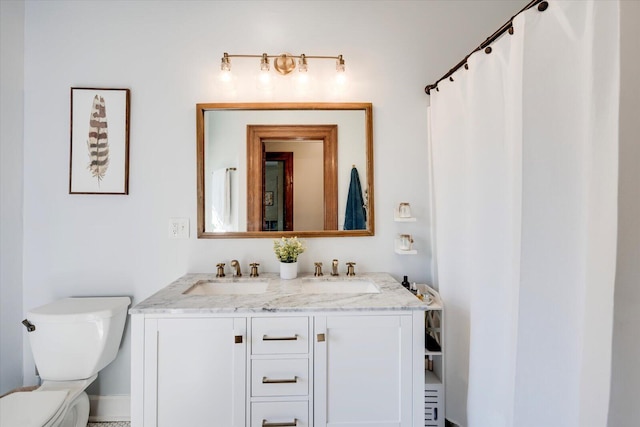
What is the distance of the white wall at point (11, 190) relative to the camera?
5.02 feet

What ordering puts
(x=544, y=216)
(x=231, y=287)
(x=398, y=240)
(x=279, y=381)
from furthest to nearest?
(x=398, y=240) < (x=231, y=287) < (x=279, y=381) < (x=544, y=216)

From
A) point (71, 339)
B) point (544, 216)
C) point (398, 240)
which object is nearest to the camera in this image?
point (544, 216)

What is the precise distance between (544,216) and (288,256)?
3.75 ft

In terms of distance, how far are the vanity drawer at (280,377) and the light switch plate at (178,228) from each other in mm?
894

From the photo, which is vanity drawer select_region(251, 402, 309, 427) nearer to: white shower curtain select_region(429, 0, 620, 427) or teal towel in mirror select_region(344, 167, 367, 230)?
white shower curtain select_region(429, 0, 620, 427)

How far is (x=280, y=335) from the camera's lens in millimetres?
1150

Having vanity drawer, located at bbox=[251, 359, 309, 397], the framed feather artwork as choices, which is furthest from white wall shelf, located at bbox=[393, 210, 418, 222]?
the framed feather artwork

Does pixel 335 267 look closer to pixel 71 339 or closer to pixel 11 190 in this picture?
pixel 71 339

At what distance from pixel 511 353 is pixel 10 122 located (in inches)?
105

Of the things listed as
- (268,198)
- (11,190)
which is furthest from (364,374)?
(11,190)

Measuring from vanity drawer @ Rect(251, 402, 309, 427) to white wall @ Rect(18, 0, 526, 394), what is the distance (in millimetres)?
722

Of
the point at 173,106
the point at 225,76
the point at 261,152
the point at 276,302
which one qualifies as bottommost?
the point at 276,302

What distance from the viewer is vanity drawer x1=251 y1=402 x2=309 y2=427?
114cm

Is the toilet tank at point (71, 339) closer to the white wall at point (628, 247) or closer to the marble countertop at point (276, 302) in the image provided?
the marble countertop at point (276, 302)
